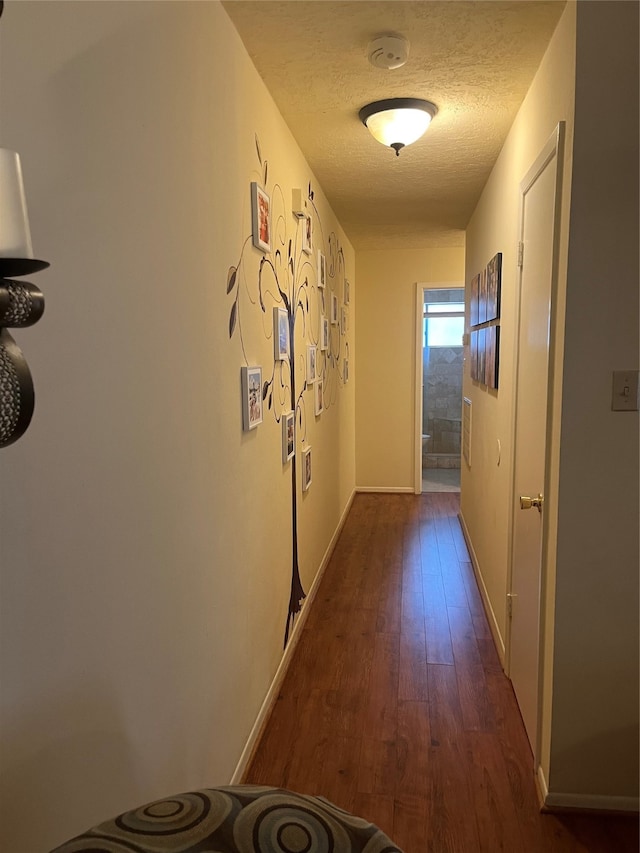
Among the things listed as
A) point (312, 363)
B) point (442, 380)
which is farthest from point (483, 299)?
point (442, 380)

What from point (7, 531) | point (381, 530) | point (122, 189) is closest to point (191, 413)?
point (122, 189)

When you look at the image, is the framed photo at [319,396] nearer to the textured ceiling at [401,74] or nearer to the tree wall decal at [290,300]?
the tree wall decal at [290,300]

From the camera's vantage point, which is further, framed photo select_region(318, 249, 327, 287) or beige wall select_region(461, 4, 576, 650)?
framed photo select_region(318, 249, 327, 287)

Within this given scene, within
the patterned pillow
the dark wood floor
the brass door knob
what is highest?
the brass door knob

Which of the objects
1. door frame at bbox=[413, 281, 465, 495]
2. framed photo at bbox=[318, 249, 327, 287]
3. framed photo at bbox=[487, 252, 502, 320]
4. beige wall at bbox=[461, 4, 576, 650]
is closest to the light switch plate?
beige wall at bbox=[461, 4, 576, 650]

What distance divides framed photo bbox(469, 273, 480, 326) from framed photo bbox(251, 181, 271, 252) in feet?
6.31

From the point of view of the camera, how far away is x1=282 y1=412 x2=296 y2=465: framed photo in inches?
102

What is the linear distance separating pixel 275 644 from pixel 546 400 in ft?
4.88

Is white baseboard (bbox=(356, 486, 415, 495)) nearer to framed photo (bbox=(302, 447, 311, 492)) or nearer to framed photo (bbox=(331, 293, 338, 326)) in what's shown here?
framed photo (bbox=(331, 293, 338, 326))

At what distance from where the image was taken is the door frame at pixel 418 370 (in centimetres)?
571

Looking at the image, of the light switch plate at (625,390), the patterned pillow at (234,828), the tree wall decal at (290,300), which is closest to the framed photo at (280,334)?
the tree wall decal at (290,300)

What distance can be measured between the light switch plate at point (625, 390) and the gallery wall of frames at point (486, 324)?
126 centimetres

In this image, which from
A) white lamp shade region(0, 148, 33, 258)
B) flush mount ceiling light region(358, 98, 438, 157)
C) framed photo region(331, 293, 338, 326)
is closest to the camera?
white lamp shade region(0, 148, 33, 258)

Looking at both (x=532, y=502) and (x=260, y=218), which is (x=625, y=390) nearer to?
(x=532, y=502)
